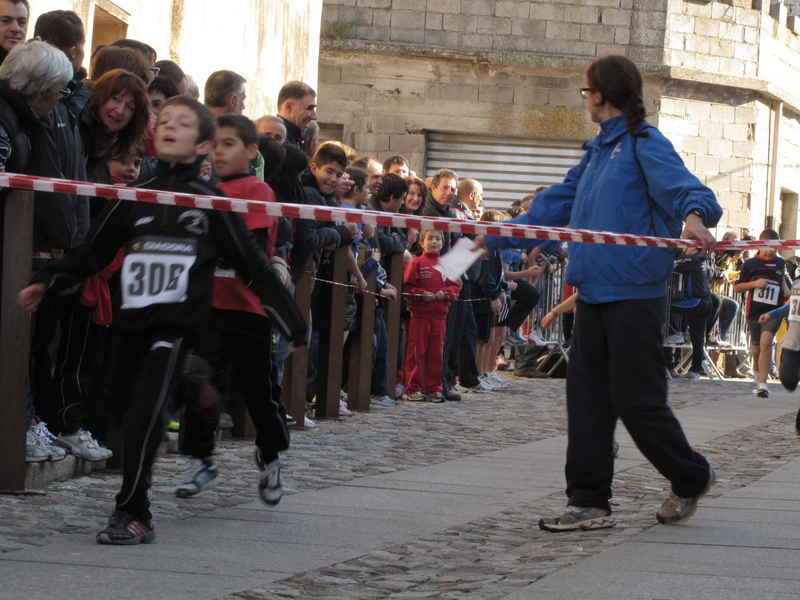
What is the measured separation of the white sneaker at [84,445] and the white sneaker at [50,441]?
0.08 m

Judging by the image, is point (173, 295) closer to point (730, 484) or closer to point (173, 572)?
point (173, 572)

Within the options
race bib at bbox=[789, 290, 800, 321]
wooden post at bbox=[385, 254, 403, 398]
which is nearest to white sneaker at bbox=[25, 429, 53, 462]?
wooden post at bbox=[385, 254, 403, 398]

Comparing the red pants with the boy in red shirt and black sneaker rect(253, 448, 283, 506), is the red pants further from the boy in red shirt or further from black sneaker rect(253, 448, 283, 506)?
black sneaker rect(253, 448, 283, 506)

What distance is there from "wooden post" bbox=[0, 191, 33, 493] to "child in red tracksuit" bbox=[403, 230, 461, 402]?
229 inches

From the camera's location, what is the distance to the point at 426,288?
10.9 meters

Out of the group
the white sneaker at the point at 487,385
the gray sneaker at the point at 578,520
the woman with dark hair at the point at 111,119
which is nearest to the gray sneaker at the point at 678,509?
the gray sneaker at the point at 578,520

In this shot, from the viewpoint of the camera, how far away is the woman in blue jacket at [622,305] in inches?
196

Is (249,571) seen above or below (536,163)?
below

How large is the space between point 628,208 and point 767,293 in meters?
10.7

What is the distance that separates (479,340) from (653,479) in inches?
242

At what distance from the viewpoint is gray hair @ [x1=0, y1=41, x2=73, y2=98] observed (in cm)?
537

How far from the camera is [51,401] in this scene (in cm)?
584

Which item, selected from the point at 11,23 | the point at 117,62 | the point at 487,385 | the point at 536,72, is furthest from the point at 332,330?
the point at 536,72

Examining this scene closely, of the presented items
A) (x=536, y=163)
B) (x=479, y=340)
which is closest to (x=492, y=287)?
(x=479, y=340)
